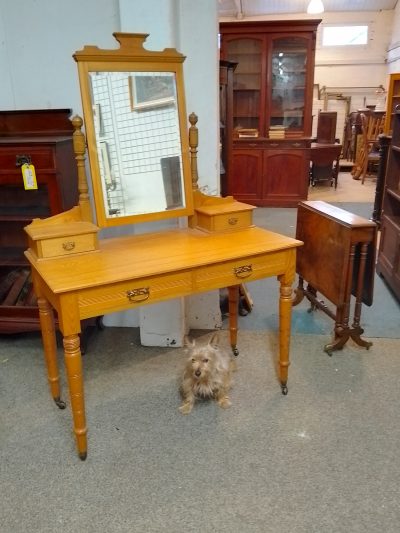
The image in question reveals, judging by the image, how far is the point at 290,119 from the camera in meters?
6.34

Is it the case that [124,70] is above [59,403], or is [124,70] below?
above

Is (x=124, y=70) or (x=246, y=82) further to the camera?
(x=246, y=82)

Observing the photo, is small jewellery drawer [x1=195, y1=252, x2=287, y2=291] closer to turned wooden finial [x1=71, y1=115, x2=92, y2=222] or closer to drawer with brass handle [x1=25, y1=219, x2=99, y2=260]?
drawer with brass handle [x1=25, y1=219, x2=99, y2=260]

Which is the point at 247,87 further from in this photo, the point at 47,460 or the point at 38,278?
the point at 47,460

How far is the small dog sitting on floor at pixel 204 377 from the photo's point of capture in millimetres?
2189

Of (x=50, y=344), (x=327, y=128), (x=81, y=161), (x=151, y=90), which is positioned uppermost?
(x=151, y=90)

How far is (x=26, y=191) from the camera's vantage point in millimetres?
2846

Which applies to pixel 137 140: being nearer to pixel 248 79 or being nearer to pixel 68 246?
pixel 68 246

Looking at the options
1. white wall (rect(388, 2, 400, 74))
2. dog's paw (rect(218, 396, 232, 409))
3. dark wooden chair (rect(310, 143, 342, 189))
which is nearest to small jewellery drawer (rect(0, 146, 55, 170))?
dog's paw (rect(218, 396, 232, 409))

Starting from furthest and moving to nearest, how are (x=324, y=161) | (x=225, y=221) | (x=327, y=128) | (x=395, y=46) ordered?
(x=395, y=46)
(x=327, y=128)
(x=324, y=161)
(x=225, y=221)

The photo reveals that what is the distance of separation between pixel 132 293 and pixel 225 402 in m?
0.82

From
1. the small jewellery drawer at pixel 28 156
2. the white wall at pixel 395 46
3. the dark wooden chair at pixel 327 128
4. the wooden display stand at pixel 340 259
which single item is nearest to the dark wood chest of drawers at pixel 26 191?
the small jewellery drawer at pixel 28 156

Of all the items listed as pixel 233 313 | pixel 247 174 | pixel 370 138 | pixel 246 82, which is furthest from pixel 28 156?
pixel 370 138

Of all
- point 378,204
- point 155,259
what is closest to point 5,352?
point 155,259
